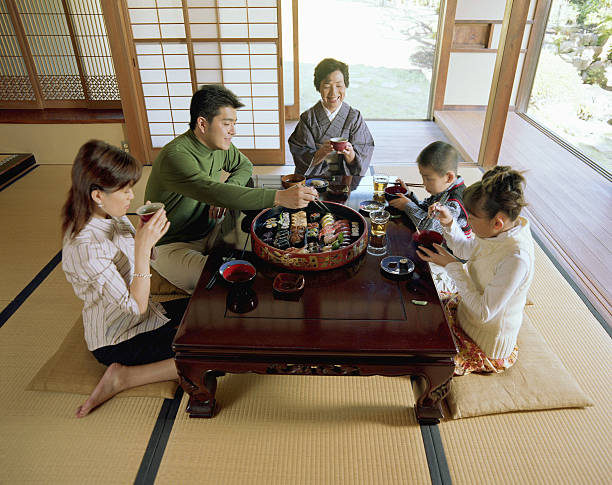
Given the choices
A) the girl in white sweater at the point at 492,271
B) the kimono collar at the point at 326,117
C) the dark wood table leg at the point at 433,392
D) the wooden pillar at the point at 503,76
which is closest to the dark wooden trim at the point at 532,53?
the wooden pillar at the point at 503,76

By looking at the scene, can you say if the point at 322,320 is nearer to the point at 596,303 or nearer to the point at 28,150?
the point at 596,303

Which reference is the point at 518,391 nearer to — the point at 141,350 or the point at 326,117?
the point at 141,350

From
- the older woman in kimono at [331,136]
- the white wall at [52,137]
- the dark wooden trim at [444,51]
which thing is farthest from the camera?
the dark wooden trim at [444,51]

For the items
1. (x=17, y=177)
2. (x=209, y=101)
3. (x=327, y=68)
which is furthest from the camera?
(x=17, y=177)

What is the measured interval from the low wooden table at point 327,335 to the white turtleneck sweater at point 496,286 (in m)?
0.17

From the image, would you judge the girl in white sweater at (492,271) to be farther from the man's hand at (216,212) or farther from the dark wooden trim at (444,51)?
the dark wooden trim at (444,51)

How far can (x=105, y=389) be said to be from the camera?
2.06 m

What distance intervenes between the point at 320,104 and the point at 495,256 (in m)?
2.09

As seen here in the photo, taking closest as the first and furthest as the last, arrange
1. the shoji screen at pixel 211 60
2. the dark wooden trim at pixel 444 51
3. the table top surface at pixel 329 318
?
1. the table top surface at pixel 329 318
2. the shoji screen at pixel 211 60
3. the dark wooden trim at pixel 444 51

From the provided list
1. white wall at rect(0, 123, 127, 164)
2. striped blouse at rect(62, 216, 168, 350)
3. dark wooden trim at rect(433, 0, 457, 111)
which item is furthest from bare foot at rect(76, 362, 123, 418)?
dark wooden trim at rect(433, 0, 457, 111)

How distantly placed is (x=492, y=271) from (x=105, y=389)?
1.85m

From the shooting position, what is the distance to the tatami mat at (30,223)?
124 inches

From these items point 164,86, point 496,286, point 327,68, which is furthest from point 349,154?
point 164,86

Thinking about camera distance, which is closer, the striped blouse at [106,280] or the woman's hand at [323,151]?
the striped blouse at [106,280]
